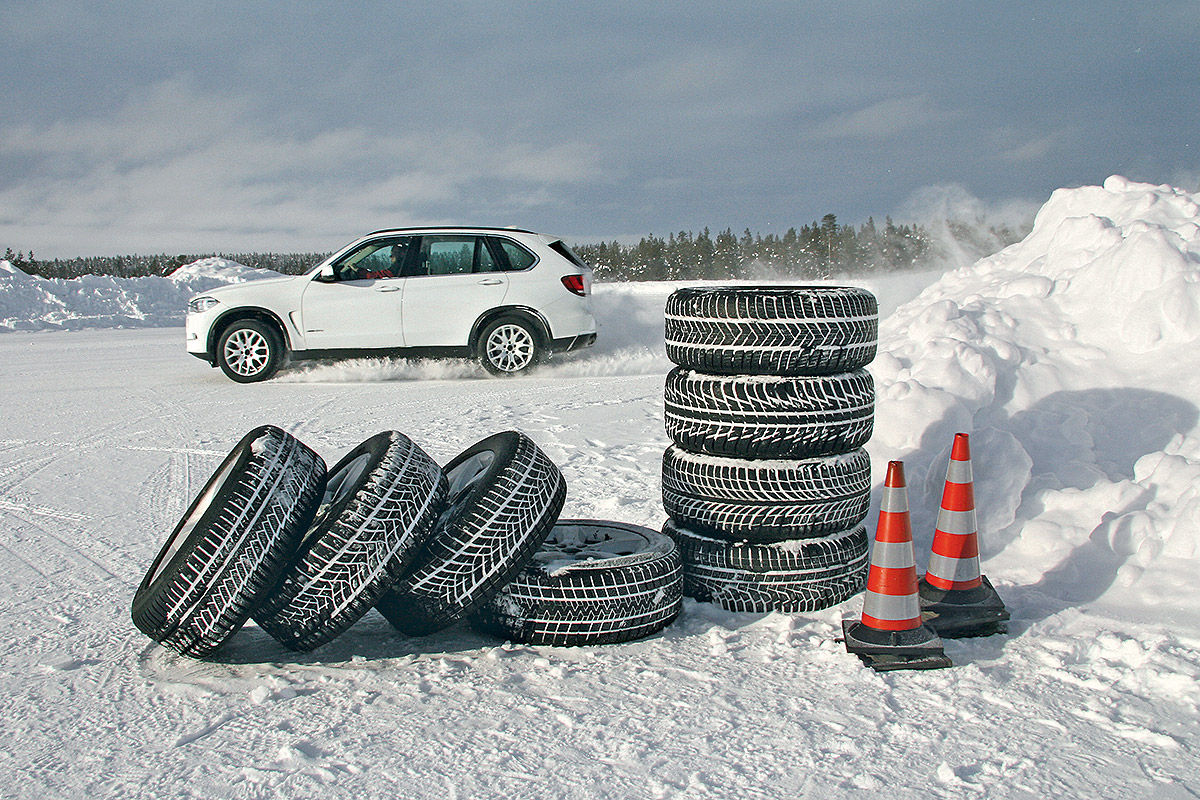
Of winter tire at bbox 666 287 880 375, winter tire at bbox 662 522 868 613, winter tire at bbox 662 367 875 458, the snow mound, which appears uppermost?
the snow mound

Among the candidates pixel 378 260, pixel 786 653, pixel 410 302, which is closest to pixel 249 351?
pixel 378 260

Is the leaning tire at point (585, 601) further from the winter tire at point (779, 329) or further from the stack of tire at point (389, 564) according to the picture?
the winter tire at point (779, 329)

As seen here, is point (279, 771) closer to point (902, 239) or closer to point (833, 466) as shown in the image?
point (833, 466)

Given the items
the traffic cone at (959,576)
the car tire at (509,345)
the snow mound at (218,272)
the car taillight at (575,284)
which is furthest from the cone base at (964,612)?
the snow mound at (218,272)

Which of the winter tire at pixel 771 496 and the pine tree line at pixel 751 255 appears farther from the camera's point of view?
the pine tree line at pixel 751 255

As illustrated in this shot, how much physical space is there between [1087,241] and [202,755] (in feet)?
21.8

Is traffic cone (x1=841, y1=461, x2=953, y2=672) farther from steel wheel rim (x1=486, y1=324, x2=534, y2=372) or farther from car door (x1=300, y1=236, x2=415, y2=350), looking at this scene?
car door (x1=300, y1=236, x2=415, y2=350)

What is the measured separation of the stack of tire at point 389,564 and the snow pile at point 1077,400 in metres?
1.91

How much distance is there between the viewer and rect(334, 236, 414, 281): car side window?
1038 cm

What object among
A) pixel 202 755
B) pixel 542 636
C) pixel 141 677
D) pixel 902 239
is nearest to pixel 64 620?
pixel 141 677

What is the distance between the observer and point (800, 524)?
12.1 feet

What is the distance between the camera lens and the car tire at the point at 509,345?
10.5 m

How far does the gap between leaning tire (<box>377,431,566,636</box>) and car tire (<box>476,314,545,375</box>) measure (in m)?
7.23

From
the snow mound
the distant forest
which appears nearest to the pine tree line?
the distant forest
